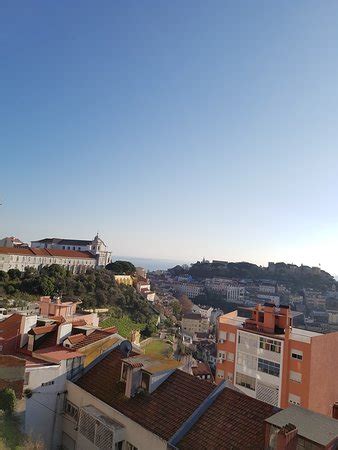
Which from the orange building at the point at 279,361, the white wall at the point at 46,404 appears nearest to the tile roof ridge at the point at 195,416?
the white wall at the point at 46,404

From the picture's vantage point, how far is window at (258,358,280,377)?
23.7 m

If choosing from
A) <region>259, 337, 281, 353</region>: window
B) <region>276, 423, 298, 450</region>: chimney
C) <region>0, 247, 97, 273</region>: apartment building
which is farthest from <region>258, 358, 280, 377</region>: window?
<region>0, 247, 97, 273</region>: apartment building

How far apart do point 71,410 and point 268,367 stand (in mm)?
14804

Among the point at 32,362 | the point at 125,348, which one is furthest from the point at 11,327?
the point at 125,348

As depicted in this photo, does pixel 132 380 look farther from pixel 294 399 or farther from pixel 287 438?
pixel 294 399

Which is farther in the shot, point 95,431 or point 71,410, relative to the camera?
point 71,410

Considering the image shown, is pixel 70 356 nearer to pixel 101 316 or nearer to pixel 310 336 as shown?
pixel 310 336

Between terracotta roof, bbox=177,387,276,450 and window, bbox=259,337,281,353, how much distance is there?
13.1 m

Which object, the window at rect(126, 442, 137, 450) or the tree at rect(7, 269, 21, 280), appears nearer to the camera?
the window at rect(126, 442, 137, 450)

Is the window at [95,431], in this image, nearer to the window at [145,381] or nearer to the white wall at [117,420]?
the white wall at [117,420]

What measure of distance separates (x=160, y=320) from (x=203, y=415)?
61519 mm

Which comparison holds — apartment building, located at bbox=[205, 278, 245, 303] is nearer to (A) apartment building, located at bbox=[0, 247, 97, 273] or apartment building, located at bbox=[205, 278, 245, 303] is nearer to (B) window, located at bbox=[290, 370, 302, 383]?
(A) apartment building, located at bbox=[0, 247, 97, 273]

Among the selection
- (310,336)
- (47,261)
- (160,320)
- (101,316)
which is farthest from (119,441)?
(47,261)

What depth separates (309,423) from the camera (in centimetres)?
963
